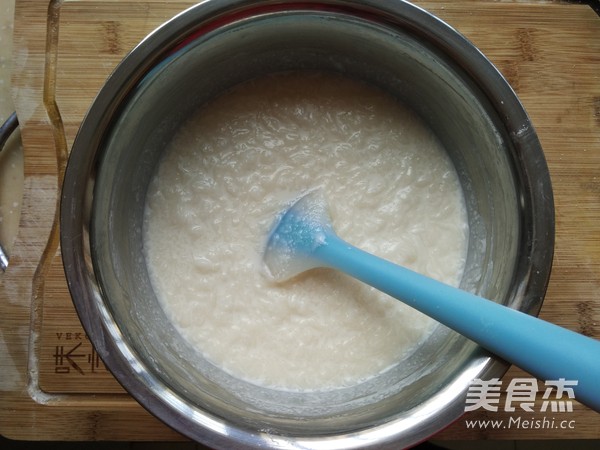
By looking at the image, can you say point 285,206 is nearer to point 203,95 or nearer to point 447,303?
point 203,95

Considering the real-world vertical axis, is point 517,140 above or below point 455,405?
above

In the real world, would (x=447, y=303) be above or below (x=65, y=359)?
above

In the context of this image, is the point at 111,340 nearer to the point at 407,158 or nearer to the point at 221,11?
the point at 221,11

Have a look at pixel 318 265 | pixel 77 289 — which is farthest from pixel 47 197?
pixel 318 265

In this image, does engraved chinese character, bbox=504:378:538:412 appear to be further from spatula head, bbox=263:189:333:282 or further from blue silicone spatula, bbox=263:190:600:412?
spatula head, bbox=263:189:333:282

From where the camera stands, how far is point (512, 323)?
0.75 metres

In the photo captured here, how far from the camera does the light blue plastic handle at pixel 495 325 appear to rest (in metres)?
0.66

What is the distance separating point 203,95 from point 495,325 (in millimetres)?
705

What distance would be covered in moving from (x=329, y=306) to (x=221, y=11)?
572 mm

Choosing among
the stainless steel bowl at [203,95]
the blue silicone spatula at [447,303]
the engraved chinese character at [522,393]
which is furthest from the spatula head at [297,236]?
the engraved chinese character at [522,393]

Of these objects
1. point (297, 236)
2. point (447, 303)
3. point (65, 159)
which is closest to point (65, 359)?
point (65, 159)

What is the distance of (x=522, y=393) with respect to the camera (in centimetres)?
109

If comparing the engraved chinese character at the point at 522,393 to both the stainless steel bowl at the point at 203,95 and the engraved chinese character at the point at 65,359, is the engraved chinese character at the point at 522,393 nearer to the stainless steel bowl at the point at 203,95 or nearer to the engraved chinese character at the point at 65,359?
the stainless steel bowl at the point at 203,95

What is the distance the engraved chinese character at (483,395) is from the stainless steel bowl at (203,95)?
0.06 ft
